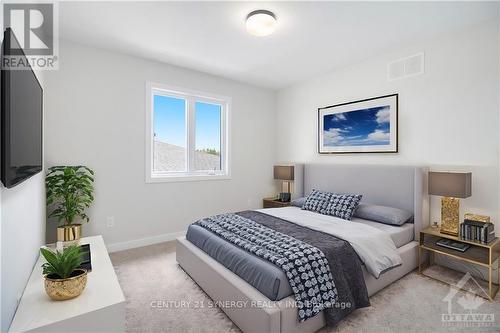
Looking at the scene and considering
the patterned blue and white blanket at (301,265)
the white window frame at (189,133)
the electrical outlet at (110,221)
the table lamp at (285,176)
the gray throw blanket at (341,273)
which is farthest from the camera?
the table lamp at (285,176)

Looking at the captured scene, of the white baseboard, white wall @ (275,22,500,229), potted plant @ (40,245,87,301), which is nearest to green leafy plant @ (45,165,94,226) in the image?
the white baseboard

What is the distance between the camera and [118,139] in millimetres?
3309

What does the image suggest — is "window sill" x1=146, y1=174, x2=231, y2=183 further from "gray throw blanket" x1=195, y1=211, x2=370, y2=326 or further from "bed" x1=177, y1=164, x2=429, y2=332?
"gray throw blanket" x1=195, y1=211, x2=370, y2=326

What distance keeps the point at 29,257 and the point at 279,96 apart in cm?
439

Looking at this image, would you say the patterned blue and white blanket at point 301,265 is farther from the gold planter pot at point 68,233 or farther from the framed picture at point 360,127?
the framed picture at point 360,127

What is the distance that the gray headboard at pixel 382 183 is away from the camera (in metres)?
2.83

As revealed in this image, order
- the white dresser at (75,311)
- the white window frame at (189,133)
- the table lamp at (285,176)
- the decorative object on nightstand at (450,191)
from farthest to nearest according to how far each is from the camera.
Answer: the table lamp at (285,176), the white window frame at (189,133), the decorative object on nightstand at (450,191), the white dresser at (75,311)

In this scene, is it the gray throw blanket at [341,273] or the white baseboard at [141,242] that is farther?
the white baseboard at [141,242]

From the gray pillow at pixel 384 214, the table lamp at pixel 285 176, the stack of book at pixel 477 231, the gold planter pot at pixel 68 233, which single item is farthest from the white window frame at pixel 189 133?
the stack of book at pixel 477 231

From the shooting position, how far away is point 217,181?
4254 mm

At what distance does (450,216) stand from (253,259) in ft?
7.34

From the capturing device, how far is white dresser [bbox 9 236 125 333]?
1240mm

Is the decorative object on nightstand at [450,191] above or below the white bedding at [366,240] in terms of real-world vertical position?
above

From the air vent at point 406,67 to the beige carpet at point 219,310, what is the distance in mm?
2370
